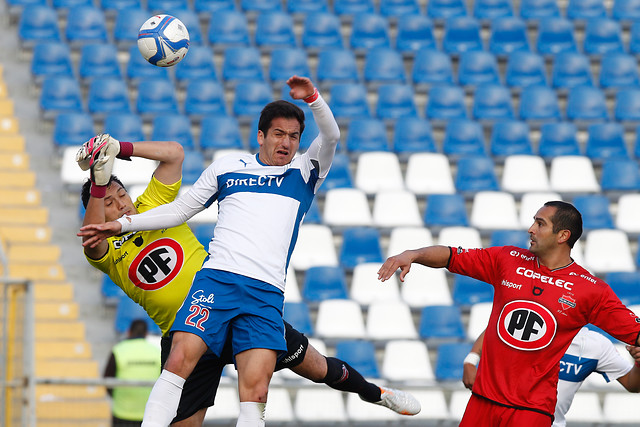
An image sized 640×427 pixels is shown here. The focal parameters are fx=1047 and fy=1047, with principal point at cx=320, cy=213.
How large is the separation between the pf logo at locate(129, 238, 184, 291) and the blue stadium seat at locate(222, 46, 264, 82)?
7756mm

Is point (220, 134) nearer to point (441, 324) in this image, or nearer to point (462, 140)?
point (462, 140)

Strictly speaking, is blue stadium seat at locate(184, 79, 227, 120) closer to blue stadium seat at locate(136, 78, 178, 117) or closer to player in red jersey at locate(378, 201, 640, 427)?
blue stadium seat at locate(136, 78, 178, 117)

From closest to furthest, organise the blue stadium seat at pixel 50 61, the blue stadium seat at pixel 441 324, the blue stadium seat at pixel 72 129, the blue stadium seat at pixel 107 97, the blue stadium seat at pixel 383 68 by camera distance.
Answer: the blue stadium seat at pixel 441 324 → the blue stadium seat at pixel 72 129 → the blue stadium seat at pixel 107 97 → the blue stadium seat at pixel 50 61 → the blue stadium seat at pixel 383 68

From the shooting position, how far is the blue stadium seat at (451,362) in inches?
434

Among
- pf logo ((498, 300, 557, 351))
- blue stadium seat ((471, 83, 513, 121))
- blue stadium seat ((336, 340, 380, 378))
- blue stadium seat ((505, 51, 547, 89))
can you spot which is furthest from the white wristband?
blue stadium seat ((505, 51, 547, 89))

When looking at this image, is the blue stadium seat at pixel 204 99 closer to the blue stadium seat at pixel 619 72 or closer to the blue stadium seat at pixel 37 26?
the blue stadium seat at pixel 37 26

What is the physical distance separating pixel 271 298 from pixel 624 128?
9481mm

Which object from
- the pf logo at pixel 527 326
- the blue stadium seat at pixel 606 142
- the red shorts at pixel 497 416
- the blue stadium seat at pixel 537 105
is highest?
the blue stadium seat at pixel 537 105

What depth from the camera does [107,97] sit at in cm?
1331

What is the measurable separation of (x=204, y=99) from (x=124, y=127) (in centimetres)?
138

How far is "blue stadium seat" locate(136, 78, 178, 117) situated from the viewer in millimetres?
13477

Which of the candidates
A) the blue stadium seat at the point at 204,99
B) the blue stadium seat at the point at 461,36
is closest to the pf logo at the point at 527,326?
the blue stadium seat at the point at 204,99

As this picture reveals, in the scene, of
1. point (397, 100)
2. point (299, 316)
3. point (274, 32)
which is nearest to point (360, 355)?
point (299, 316)

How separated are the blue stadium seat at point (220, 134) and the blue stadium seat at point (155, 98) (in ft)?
2.00
